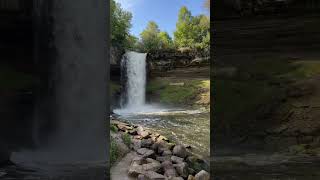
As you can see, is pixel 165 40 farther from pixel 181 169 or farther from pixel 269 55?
pixel 269 55

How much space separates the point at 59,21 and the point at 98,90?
21.9 inches

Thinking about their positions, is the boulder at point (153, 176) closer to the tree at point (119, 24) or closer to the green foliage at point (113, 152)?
the green foliage at point (113, 152)

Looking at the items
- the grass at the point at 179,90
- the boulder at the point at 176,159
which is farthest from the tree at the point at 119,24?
the boulder at the point at 176,159

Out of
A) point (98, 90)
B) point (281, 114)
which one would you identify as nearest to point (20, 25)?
point (98, 90)

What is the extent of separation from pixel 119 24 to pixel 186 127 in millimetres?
5568

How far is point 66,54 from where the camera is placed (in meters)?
2.58

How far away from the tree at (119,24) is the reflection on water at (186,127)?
3.22 metres

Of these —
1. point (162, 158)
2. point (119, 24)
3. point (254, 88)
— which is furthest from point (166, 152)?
point (119, 24)

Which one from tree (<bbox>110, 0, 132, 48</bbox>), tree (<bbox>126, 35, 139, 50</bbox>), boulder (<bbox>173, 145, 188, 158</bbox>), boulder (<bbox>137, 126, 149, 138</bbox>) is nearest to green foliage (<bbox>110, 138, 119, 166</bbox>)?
boulder (<bbox>173, 145, 188, 158</bbox>)

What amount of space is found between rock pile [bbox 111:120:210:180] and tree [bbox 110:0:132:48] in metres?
5.71

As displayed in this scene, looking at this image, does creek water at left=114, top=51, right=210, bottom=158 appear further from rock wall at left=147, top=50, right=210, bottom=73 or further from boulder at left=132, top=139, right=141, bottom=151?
boulder at left=132, top=139, right=141, bottom=151

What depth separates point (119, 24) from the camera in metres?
13.5

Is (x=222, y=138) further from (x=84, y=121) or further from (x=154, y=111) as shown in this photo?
(x=154, y=111)

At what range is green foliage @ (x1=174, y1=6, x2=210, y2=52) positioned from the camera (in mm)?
14781
